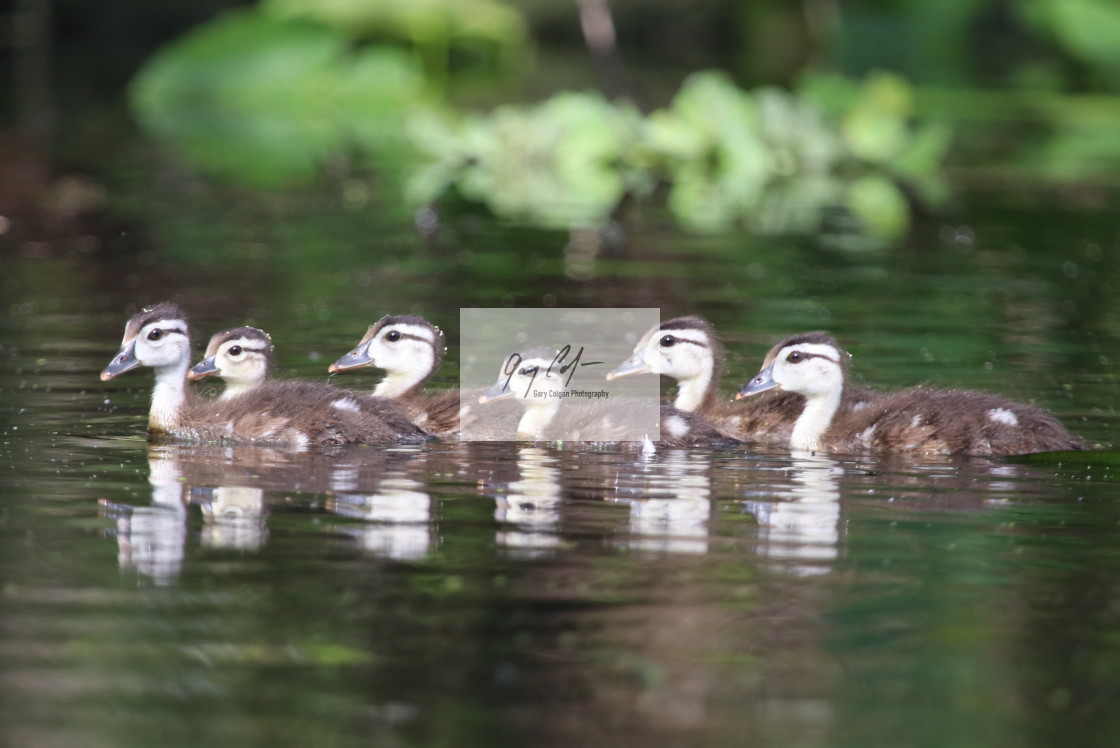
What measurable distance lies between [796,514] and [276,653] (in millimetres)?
1840

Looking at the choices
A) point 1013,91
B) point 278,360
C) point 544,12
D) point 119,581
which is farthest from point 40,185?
point 544,12

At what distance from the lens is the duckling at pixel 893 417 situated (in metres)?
6.44

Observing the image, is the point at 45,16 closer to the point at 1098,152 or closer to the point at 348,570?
the point at 1098,152

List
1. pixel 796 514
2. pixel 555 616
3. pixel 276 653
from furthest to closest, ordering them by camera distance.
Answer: pixel 796 514 → pixel 555 616 → pixel 276 653

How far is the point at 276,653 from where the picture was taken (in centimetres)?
419

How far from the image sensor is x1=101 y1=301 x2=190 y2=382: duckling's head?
673 centimetres

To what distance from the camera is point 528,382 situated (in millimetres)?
6734

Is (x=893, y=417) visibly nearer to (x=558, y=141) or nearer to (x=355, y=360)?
(x=355, y=360)

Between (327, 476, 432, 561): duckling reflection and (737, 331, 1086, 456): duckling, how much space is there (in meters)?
1.53

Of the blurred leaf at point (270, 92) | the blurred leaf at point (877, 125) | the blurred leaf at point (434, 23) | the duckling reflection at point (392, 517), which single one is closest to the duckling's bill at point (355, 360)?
the duckling reflection at point (392, 517)

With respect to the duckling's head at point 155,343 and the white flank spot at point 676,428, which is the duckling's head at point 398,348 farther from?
the white flank spot at point 676,428

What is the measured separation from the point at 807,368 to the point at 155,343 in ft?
7.28

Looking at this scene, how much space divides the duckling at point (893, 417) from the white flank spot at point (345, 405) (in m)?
1.32

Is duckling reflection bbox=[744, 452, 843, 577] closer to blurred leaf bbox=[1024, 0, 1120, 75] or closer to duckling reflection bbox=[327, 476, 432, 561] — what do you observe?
duckling reflection bbox=[327, 476, 432, 561]
